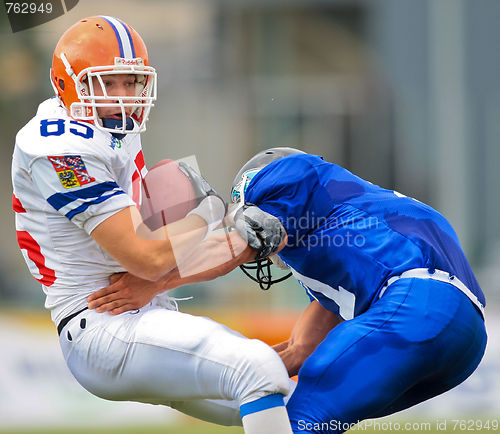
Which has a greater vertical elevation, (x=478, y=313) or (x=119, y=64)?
(x=119, y=64)

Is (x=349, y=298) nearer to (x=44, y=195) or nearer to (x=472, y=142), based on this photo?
(x=44, y=195)

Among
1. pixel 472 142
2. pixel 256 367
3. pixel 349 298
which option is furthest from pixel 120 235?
pixel 472 142

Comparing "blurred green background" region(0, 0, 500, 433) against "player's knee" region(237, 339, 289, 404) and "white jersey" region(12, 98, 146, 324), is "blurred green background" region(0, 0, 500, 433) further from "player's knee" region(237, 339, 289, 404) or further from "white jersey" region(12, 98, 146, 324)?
"player's knee" region(237, 339, 289, 404)

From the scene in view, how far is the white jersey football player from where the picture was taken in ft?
8.88

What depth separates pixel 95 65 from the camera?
2.94 meters

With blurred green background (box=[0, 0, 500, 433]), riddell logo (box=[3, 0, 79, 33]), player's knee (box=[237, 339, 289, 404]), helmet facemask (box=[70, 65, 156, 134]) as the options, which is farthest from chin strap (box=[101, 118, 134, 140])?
blurred green background (box=[0, 0, 500, 433])

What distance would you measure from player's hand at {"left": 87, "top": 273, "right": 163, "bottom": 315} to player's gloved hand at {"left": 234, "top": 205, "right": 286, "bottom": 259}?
34 cm

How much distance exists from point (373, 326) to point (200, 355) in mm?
537

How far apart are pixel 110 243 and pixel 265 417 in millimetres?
693

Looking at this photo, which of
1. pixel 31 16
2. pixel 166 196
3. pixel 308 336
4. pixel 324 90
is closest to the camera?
pixel 166 196

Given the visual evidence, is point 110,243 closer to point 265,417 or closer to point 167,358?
point 167,358

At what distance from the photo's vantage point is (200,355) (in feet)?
8.88

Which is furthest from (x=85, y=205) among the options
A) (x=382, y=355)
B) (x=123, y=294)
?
(x=382, y=355)

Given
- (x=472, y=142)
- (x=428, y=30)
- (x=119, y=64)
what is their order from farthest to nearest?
1. (x=428, y=30)
2. (x=472, y=142)
3. (x=119, y=64)
